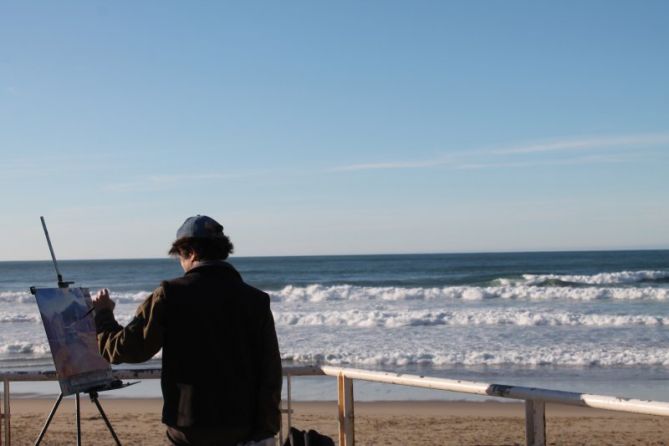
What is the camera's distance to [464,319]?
69.2 ft

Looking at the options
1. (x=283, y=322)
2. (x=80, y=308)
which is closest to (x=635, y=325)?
(x=283, y=322)

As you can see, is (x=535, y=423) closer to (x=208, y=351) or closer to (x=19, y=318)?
(x=208, y=351)

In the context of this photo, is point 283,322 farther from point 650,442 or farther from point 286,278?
point 286,278

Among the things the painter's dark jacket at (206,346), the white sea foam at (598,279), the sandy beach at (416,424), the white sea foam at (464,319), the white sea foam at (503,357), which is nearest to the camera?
the painter's dark jacket at (206,346)

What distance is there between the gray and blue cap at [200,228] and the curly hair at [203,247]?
0.01 m

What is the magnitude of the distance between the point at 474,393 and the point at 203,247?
4.47ft

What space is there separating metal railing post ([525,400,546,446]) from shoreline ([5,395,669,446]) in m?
4.43

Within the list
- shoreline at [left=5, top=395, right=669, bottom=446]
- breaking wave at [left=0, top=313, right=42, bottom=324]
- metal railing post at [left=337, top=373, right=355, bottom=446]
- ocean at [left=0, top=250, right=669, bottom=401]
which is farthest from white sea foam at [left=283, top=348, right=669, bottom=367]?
breaking wave at [left=0, top=313, right=42, bottom=324]

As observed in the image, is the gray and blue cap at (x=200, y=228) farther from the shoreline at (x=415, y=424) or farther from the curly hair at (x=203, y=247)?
the shoreline at (x=415, y=424)

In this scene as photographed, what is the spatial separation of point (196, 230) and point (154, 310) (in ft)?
1.07

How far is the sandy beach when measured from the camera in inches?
310

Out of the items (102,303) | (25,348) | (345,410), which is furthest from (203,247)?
(25,348)

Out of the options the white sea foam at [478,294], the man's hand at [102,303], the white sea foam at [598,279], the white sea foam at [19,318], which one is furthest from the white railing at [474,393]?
the white sea foam at [598,279]

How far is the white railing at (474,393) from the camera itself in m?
2.88
